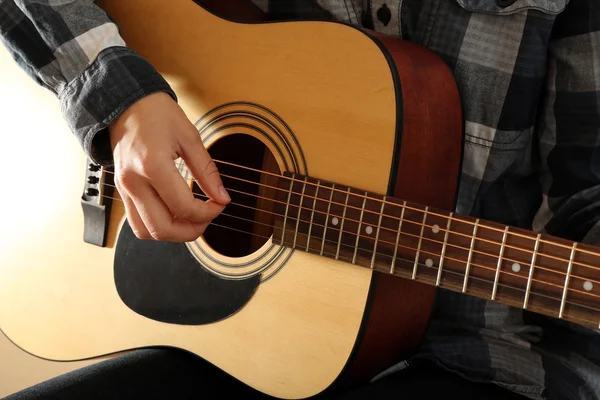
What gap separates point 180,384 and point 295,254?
0.90ft

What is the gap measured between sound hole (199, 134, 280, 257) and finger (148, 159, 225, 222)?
10 cm

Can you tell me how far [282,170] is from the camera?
875 mm

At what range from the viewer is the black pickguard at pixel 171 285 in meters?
0.92

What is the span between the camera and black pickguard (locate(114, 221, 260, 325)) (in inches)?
36.2

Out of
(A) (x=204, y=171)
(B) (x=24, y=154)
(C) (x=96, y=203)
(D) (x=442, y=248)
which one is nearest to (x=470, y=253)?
(D) (x=442, y=248)

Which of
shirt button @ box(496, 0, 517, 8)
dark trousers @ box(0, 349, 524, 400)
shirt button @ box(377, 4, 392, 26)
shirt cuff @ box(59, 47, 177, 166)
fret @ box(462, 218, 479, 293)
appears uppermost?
shirt button @ box(496, 0, 517, 8)

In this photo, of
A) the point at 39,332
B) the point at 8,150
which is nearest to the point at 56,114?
the point at 8,150

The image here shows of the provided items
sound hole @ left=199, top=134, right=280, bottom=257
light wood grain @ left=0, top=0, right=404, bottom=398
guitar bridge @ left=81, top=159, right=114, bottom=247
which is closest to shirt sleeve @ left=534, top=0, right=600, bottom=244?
light wood grain @ left=0, top=0, right=404, bottom=398

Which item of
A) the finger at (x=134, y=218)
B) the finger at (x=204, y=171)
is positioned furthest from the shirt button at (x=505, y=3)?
the finger at (x=134, y=218)

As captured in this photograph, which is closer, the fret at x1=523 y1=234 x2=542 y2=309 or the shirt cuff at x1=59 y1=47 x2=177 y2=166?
the fret at x1=523 y1=234 x2=542 y2=309

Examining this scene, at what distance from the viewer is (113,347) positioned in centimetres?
103

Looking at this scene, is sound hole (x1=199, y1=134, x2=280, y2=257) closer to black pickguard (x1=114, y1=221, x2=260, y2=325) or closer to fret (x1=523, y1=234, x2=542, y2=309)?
black pickguard (x1=114, y1=221, x2=260, y2=325)

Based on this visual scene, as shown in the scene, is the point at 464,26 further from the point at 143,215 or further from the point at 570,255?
the point at 143,215

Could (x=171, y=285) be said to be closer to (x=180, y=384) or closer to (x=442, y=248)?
(x=180, y=384)
